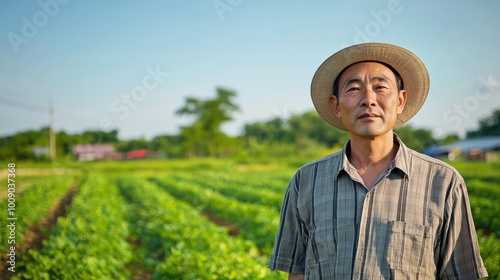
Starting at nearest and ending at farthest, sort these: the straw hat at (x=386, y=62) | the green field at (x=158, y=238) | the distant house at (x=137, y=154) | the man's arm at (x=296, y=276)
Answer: the straw hat at (x=386, y=62), the man's arm at (x=296, y=276), the green field at (x=158, y=238), the distant house at (x=137, y=154)

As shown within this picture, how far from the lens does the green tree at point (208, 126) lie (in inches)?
1724

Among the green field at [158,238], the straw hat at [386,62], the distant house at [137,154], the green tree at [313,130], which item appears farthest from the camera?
the distant house at [137,154]

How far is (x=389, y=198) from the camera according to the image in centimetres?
178

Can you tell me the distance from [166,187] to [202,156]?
2315 cm

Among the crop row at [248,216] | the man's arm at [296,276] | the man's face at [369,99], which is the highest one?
the man's face at [369,99]

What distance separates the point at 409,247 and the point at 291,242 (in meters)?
0.55

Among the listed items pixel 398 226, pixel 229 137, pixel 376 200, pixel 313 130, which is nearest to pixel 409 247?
pixel 398 226

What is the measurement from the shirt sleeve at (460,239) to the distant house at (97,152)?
161 ft

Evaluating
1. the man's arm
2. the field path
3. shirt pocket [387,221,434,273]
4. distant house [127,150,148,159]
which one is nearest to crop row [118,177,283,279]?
the field path

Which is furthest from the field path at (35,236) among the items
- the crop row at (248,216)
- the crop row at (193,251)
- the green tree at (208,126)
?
the green tree at (208,126)

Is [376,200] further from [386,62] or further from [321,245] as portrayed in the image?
[386,62]

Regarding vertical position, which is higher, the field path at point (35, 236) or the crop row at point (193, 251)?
the crop row at point (193, 251)

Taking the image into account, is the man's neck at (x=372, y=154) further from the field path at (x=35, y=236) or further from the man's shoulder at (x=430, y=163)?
the field path at (x=35, y=236)

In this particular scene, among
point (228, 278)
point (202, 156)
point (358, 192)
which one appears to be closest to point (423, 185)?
point (358, 192)
